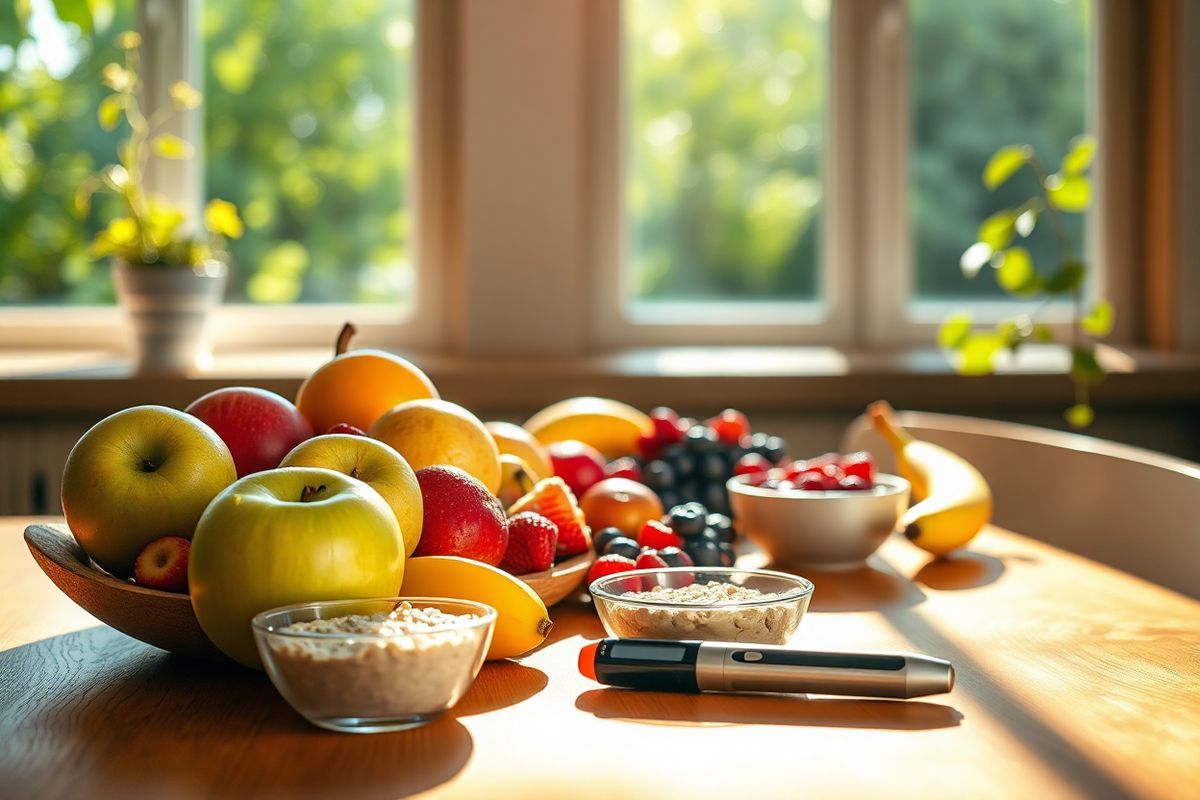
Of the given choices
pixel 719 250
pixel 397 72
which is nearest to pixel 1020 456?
pixel 719 250

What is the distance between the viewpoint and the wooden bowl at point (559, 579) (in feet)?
2.88

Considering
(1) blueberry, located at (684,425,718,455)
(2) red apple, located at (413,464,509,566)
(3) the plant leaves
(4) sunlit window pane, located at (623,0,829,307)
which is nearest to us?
(2) red apple, located at (413,464,509,566)

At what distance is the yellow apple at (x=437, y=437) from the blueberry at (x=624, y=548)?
11 cm

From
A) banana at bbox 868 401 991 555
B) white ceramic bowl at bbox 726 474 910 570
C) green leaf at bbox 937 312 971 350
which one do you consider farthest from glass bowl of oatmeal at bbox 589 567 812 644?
green leaf at bbox 937 312 971 350

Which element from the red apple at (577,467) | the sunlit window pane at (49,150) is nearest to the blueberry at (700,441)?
the red apple at (577,467)

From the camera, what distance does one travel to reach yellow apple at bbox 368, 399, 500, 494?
→ 36.8 inches

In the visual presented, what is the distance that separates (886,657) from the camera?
695 millimetres

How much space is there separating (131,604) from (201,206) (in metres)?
2.01

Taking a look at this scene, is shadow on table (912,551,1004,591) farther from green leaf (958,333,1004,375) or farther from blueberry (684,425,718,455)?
green leaf (958,333,1004,375)

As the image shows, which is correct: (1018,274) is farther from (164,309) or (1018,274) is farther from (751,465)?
(164,309)

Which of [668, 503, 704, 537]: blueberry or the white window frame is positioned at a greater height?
the white window frame

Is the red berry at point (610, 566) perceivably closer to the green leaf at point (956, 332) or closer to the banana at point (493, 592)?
the banana at point (493, 592)

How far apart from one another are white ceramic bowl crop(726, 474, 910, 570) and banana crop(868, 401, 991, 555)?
35 mm

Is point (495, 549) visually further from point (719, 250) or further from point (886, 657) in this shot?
point (719, 250)
